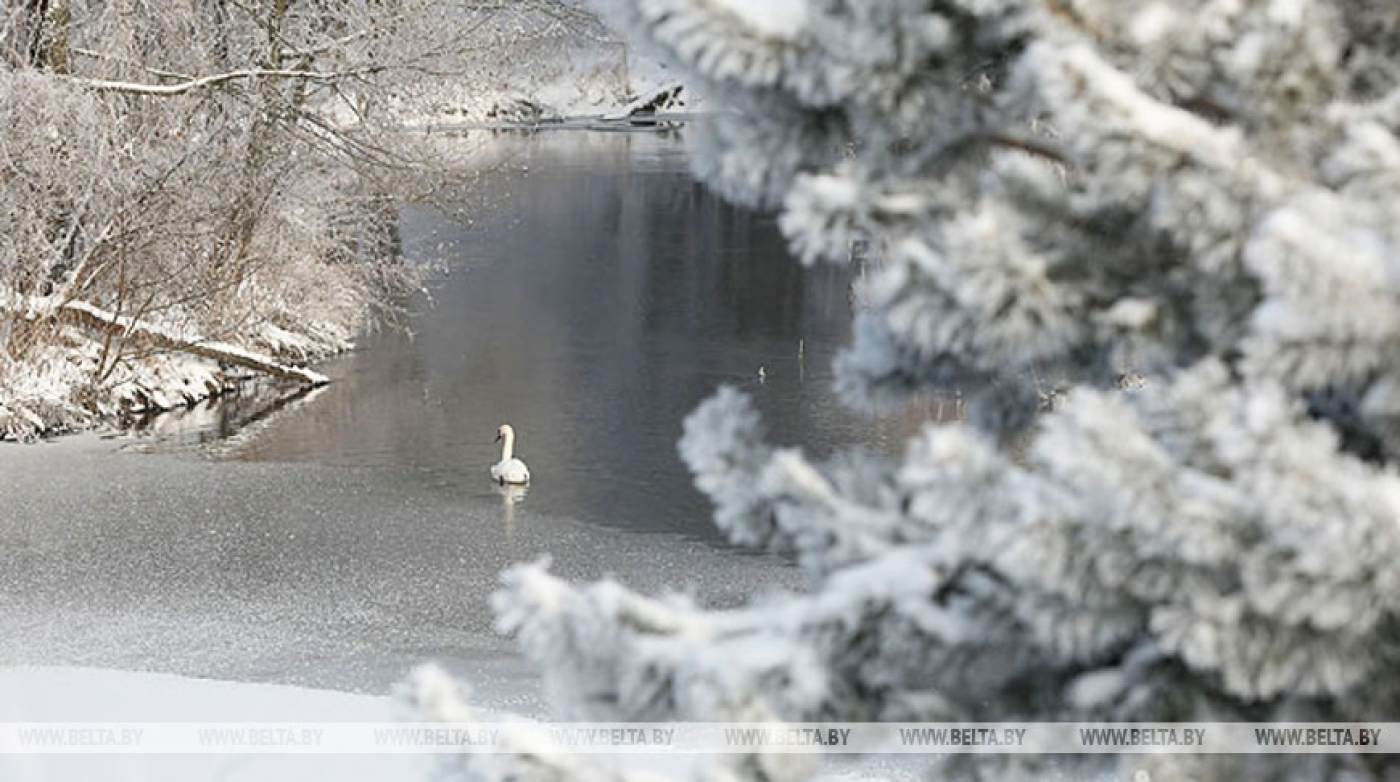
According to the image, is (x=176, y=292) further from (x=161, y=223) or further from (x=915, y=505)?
(x=915, y=505)

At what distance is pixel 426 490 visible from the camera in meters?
11.5

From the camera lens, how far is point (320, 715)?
6.30 meters

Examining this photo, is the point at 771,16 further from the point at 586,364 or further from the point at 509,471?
the point at 586,364

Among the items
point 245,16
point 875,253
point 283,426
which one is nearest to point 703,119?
point 875,253

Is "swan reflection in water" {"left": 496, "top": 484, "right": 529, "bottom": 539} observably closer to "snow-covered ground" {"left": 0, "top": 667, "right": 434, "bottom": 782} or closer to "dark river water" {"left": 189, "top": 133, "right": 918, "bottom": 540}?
"dark river water" {"left": 189, "top": 133, "right": 918, "bottom": 540}

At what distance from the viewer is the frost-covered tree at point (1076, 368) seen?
6.68 feet

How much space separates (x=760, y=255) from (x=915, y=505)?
2059 centimetres

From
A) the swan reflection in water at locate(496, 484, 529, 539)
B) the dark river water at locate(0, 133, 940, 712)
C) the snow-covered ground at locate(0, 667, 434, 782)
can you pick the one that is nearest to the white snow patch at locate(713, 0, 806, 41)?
the snow-covered ground at locate(0, 667, 434, 782)

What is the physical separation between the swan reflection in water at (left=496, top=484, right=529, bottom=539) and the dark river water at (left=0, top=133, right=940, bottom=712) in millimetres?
36

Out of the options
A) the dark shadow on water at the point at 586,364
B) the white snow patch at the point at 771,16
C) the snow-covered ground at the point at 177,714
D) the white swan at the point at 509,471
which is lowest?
the snow-covered ground at the point at 177,714

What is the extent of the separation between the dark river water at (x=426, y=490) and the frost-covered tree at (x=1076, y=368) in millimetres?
3154

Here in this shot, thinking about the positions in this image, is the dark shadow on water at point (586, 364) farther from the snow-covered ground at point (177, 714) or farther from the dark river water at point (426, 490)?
the snow-covered ground at point (177, 714)

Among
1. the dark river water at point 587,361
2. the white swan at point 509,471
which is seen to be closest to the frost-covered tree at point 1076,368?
the dark river water at point 587,361

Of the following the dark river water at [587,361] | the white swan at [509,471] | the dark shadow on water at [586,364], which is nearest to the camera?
the white swan at [509,471]
